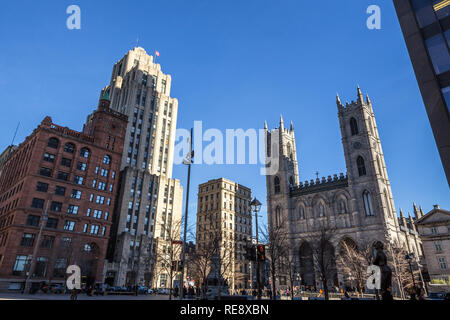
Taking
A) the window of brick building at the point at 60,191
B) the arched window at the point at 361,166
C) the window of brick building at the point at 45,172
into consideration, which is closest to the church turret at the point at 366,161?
the arched window at the point at 361,166

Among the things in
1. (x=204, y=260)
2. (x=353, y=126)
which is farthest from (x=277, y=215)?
(x=204, y=260)

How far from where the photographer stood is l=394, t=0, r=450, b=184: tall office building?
19188mm

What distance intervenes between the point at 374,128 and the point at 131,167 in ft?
222

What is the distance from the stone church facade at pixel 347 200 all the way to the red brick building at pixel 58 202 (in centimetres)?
4060

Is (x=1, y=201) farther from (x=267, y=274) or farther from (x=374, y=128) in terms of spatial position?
(x=374, y=128)

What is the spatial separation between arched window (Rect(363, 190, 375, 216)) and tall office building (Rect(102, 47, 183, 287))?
142 ft

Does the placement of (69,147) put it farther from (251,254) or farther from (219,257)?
(251,254)

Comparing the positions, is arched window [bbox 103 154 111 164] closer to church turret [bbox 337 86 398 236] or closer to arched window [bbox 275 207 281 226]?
arched window [bbox 275 207 281 226]

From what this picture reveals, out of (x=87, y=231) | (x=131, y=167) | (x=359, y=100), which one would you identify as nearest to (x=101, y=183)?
(x=87, y=231)

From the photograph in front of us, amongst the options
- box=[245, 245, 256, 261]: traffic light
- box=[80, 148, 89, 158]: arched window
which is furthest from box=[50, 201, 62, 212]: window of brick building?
box=[245, 245, 256, 261]: traffic light

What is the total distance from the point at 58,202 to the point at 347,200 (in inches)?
2501

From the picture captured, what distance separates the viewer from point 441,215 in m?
58.5

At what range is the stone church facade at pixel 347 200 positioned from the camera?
2429 inches

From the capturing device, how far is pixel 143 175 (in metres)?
79.1
